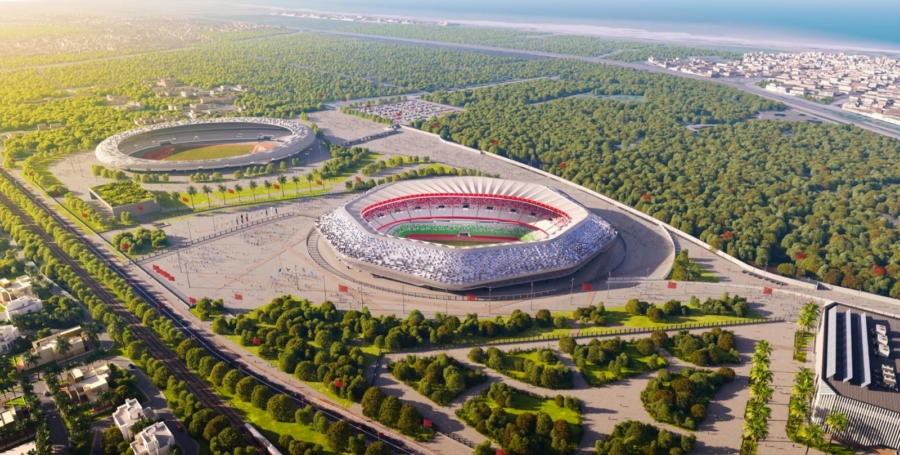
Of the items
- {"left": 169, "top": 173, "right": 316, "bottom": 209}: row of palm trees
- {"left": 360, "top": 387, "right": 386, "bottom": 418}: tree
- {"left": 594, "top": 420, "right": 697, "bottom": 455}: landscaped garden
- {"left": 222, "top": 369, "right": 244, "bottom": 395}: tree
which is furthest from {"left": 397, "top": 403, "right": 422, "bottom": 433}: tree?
{"left": 169, "top": 173, "right": 316, "bottom": 209}: row of palm trees

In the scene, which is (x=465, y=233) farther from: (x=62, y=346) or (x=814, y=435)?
(x=814, y=435)

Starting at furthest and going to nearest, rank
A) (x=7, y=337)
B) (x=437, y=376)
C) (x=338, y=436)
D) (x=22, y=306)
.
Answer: (x=22, y=306) < (x=7, y=337) < (x=437, y=376) < (x=338, y=436)

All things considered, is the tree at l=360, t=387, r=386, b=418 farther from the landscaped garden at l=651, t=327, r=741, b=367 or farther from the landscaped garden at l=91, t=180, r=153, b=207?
the landscaped garden at l=91, t=180, r=153, b=207

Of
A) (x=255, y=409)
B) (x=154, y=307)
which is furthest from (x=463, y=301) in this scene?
(x=154, y=307)

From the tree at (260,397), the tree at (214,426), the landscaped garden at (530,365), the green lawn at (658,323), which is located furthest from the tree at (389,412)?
the green lawn at (658,323)

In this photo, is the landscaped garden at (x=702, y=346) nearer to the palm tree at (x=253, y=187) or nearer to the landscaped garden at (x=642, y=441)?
the landscaped garden at (x=642, y=441)

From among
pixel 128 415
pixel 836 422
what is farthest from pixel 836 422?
pixel 128 415
